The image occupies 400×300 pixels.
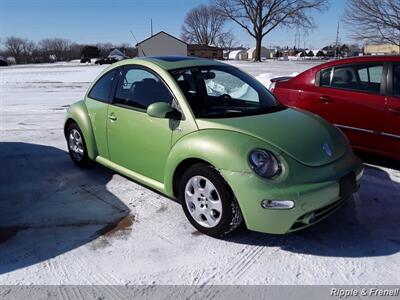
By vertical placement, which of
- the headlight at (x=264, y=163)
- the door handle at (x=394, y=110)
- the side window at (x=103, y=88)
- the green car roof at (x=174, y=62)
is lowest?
the headlight at (x=264, y=163)

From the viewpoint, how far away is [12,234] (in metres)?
3.69

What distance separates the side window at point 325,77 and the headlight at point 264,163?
283cm

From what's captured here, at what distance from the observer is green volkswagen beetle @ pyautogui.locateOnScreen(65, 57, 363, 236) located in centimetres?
314

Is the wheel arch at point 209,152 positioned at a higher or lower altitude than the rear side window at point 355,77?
lower

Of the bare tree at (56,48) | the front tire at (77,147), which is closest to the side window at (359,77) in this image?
the front tire at (77,147)

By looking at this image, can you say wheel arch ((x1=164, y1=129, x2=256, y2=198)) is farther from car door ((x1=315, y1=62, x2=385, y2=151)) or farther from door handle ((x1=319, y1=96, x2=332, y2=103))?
door handle ((x1=319, y1=96, x2=332, y2=103))

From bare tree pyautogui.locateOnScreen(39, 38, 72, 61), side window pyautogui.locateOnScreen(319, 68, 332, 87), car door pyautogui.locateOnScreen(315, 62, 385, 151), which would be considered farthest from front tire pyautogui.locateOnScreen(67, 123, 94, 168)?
bare tree pyautogui.locateOnScreen(39, 38, 72, 61)

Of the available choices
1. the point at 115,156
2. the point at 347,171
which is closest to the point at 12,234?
the point at 115,156

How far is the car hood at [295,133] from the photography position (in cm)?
333

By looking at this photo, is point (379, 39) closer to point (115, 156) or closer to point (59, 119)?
point (59, 119)

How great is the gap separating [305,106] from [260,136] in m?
2.61

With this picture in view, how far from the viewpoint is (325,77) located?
5.65m

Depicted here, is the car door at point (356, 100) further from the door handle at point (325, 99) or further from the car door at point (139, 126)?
the car door at point (139, 126)

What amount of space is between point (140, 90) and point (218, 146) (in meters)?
1.43
